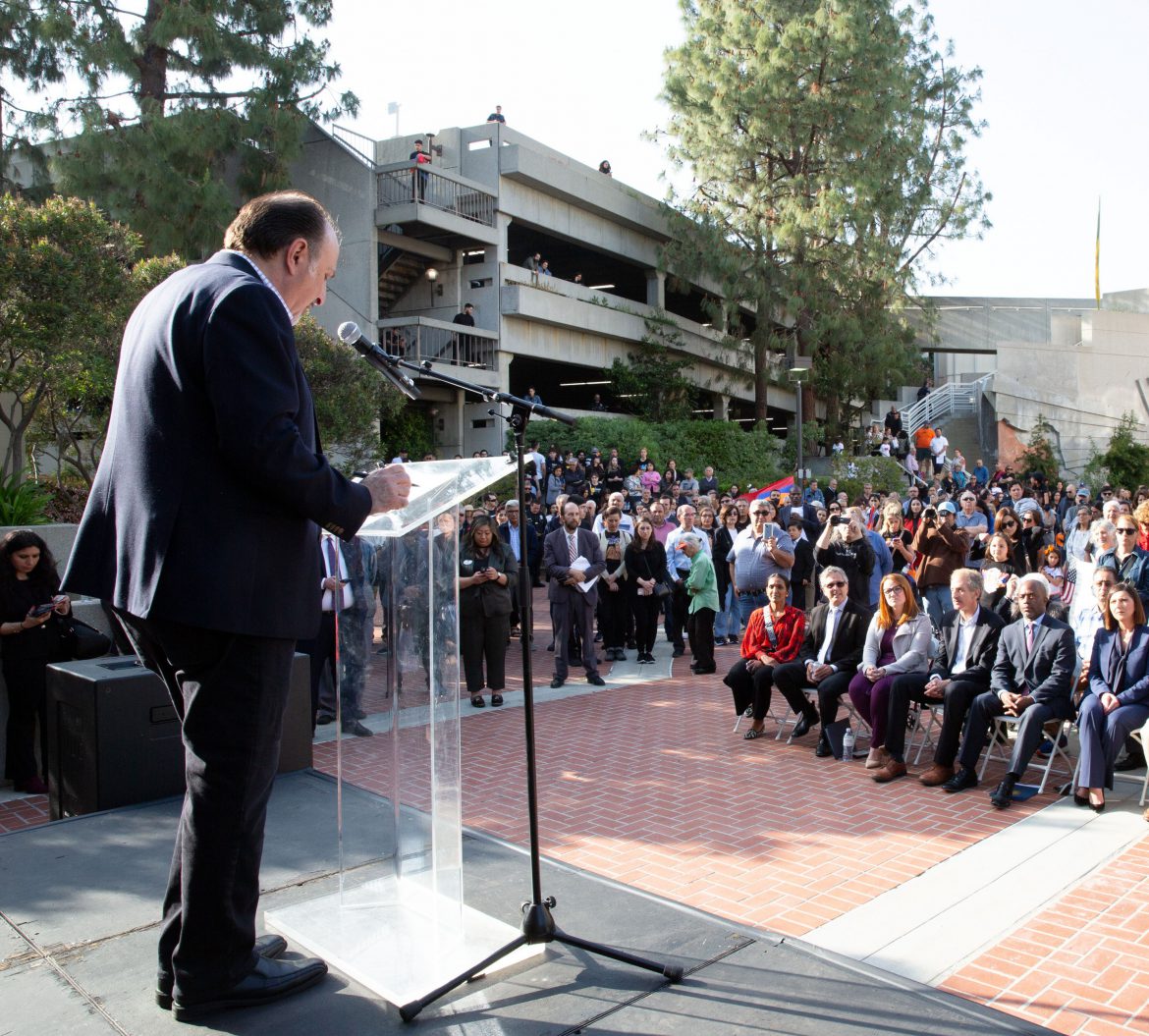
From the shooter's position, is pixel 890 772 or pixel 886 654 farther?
pixel 886 654

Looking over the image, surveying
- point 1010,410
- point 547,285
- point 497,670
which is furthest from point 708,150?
point 497,670

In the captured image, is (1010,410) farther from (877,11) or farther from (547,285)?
(547,285)

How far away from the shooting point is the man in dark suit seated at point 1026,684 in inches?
241

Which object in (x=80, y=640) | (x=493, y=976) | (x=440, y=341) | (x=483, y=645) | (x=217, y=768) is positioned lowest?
(x=493, y=976)

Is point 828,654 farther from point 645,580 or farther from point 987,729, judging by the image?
point 645,580

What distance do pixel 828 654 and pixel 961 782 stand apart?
4.87ft

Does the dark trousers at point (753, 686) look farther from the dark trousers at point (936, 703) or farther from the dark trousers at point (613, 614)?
the dark trousers at point (613, 614)

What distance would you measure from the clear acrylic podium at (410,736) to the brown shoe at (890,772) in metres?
3.77

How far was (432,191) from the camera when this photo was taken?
84.0 feet

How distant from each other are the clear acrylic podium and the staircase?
24329 mm

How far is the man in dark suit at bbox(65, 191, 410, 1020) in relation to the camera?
2.53m

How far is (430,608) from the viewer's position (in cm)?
324

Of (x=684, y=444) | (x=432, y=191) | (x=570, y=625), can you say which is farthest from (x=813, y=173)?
(x=570, y=625)

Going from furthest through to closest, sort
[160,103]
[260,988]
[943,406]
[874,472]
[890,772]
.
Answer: [943,406] → [874,472] → [160,103] → [890,772] → [260,988]
